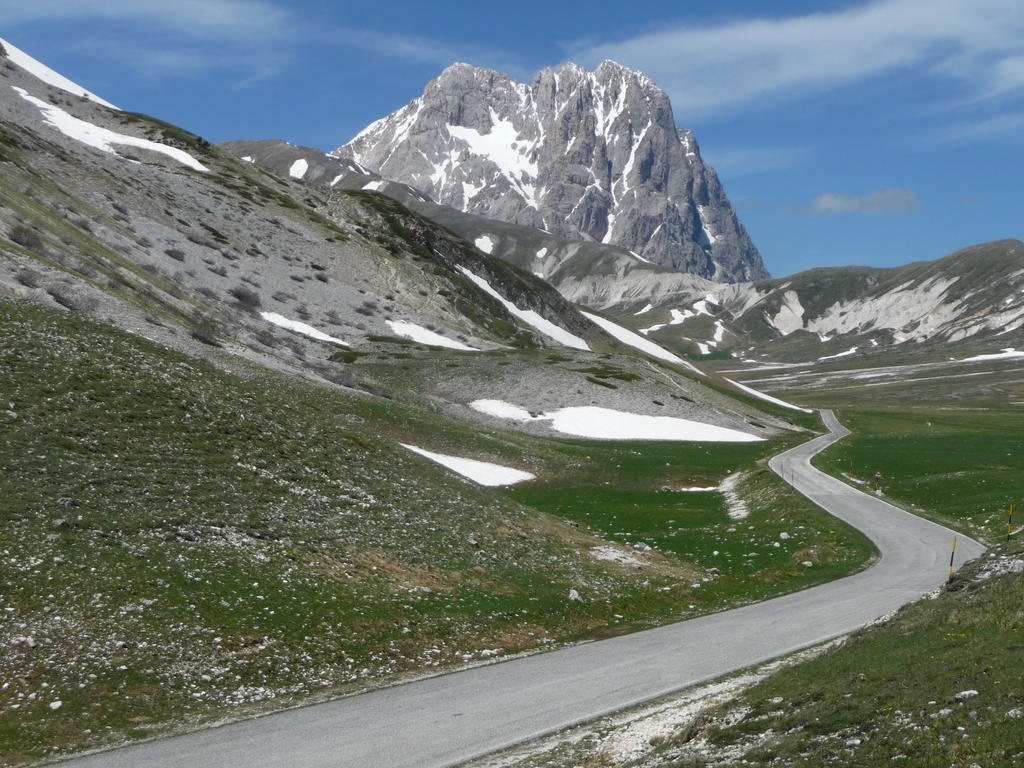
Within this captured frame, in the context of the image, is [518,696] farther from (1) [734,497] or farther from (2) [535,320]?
(2) [535,320]

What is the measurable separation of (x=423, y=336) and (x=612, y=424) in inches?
1481

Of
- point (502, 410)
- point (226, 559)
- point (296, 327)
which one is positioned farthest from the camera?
point (296, 327)

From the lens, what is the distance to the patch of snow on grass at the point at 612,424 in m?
95.9

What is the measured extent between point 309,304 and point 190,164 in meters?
50.3

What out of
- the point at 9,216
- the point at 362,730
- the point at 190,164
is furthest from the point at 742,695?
the point at 190,164

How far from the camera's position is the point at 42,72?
581 ft

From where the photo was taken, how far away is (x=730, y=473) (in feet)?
255

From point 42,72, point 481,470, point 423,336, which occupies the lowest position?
point 481,470

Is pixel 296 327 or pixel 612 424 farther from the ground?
pixel 296 327

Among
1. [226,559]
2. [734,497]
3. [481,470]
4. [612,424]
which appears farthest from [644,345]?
[226,559]

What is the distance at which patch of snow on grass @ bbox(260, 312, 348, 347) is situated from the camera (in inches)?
4365

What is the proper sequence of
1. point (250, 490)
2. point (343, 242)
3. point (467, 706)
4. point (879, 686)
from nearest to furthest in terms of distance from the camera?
point (879, 686), point (467, 706), point (250, 490), point (343, 242)

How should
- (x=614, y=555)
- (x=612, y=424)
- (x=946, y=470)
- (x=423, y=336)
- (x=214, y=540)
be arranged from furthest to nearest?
(x=423, y=336)
(x=612, y=424)
(x=946, y=470)
(x=614, y=555)
(x=214, y=540)

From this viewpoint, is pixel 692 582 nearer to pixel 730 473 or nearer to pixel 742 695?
pixel 742 695
